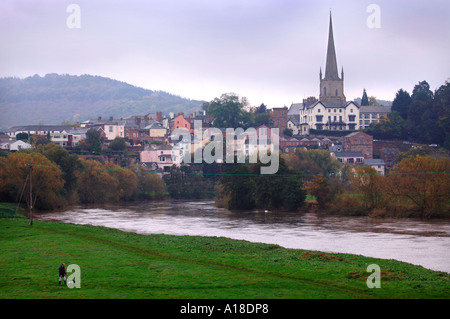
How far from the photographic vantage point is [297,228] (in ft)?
163

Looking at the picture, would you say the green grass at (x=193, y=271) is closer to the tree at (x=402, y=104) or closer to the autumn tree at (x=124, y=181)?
the autumn tree at (x=124, y=181)

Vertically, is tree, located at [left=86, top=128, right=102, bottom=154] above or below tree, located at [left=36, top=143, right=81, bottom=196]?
above

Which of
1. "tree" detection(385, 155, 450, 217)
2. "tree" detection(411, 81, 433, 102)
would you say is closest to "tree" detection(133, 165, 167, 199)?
"tree" detection(385, 155, 450, 217)

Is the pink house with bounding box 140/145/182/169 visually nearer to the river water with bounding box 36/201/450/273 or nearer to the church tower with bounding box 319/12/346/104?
the river water with bounding box 36/201/450/273

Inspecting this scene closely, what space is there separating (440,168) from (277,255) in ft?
118

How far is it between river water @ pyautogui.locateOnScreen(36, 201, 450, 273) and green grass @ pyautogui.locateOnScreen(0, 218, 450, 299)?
208 inches

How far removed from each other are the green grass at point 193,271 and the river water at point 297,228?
529 centimetres

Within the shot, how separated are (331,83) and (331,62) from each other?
20.1 feet

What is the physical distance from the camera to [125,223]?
173ft

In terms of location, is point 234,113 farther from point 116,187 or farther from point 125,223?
point 125,223

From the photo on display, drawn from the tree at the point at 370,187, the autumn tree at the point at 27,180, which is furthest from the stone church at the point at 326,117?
the autumn tree at the point at 27,180

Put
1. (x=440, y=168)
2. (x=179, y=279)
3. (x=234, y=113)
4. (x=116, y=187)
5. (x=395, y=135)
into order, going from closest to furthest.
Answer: (x=179, y=279) < (x=440, y=168) < (x=116, y=187) < (x=395, y=135) < (x=234, y=113)

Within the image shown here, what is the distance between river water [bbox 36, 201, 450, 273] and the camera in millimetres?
35875
